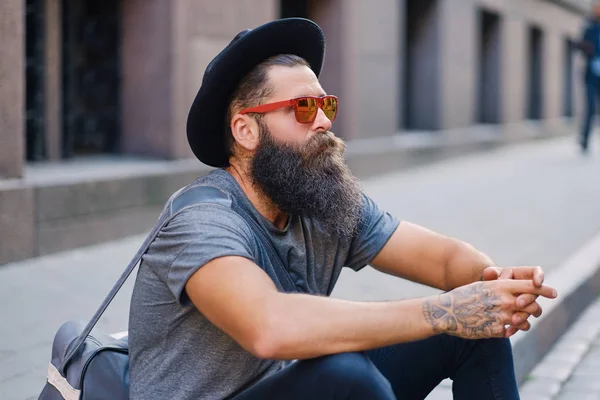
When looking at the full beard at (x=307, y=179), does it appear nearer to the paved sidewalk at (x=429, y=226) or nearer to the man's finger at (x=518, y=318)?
the man's finger at (x=518, y=318)

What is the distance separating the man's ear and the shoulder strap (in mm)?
247

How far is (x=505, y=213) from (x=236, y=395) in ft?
21.4

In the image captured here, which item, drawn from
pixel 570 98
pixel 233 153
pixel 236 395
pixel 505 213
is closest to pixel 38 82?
pixel 505 213

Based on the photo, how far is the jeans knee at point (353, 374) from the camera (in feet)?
7.73

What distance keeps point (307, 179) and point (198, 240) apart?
0.51 metres

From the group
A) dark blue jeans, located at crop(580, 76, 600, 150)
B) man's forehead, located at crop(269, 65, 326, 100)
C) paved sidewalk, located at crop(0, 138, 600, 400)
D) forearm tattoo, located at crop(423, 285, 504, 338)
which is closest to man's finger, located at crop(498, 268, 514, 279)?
forearm tattoo, located at crop(423, 285, 504, 338)

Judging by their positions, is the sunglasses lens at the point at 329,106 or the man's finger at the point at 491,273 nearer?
the sunglasses lens at the point at 329,106

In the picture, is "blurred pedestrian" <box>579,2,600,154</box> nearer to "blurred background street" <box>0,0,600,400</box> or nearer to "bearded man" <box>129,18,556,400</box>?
"blurred background street" <box>0,0,600,400</box>

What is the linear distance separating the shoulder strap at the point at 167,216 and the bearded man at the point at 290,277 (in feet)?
0.07

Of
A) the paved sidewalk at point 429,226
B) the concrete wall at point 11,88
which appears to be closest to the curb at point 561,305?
the paved sidewalk at point 429,226

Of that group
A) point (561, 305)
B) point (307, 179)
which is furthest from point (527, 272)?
point (561, 305)

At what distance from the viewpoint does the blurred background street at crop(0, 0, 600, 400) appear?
16.7ft

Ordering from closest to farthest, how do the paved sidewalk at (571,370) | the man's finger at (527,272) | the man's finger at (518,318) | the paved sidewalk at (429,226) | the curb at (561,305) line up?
the man's finger at (518,318) < the man's finger at (527,272) < the paved sidewalk at (571,370) < the curb at (561,305) < the paved sidewalk at (429,226)

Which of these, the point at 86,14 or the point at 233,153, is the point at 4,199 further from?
the point at 233,153
